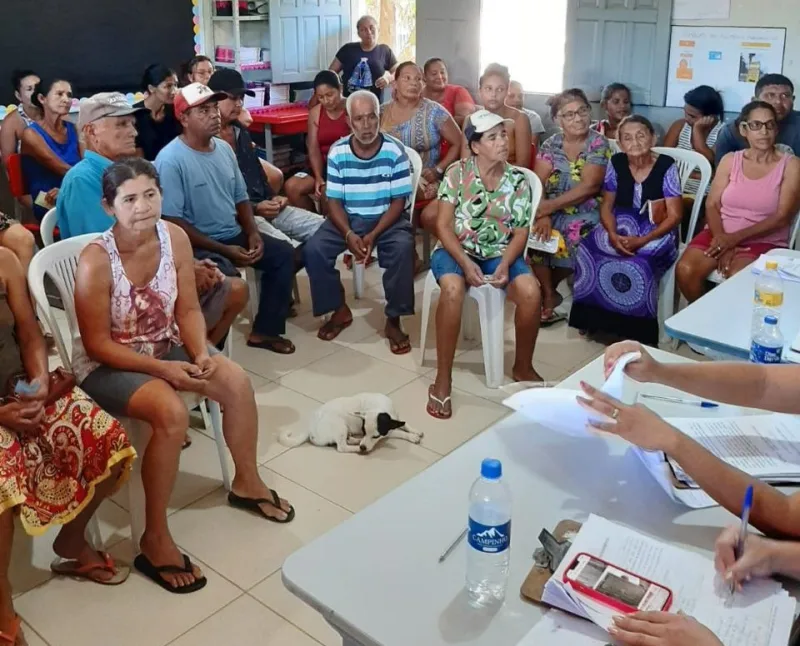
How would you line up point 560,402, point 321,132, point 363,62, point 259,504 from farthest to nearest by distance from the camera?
point 363,62 < point 321,132 < point 259,504 < point 560,402

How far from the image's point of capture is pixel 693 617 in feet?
3.65

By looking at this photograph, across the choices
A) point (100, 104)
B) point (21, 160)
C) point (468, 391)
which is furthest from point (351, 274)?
point (100, 104)

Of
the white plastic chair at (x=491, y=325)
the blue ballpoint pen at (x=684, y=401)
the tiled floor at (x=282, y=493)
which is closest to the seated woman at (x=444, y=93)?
the tiled floor at (x=282, y=493)

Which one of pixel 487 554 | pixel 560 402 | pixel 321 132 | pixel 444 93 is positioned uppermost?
pixel 444 93

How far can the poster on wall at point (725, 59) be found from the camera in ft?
15.6

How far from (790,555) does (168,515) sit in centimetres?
187

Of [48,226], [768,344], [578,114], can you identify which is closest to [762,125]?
[578,114]

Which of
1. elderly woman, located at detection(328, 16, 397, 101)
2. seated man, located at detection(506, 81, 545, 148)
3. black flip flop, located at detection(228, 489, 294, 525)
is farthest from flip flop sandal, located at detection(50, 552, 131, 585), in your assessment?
elderly woman, located at detection(328, 16, 397, 101)

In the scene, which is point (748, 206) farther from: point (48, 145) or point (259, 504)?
point (48, 145)

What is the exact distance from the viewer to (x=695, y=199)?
389 cm

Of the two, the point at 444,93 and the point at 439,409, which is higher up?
the point at 444,93

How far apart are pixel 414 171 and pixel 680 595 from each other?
10.3 ft

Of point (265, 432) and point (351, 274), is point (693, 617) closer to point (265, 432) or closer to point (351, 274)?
point (265, 432)

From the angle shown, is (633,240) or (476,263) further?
(633,240)
